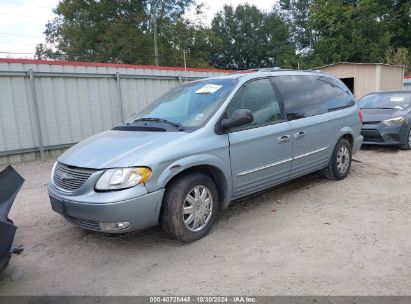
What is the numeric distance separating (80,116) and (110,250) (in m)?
6.45

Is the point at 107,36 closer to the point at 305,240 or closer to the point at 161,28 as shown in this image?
the point at 161,28

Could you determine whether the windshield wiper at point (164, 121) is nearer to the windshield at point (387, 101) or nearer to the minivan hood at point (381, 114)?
the minivan hood at point (381, 114)

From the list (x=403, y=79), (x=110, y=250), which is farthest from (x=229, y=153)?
(x=403, y=79)

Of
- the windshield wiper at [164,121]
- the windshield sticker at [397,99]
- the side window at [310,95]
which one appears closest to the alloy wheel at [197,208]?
the windshield wiper at [164,121]

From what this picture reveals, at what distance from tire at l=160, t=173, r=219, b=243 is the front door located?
41cm

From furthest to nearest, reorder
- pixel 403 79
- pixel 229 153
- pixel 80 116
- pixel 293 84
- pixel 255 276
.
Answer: pixel 403 79, pixel 80 116, pixel 293 84, pixel 229 153, pixel 255 276

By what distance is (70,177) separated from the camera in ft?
12.3

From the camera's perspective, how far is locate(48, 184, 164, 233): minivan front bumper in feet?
11.2

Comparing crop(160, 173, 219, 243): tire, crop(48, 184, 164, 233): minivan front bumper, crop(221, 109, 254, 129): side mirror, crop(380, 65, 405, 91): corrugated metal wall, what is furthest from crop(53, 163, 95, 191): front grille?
crop(380, 65, 405, 91): corrugated metal wall

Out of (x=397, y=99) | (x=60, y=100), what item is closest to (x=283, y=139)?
(x=397, y=99)

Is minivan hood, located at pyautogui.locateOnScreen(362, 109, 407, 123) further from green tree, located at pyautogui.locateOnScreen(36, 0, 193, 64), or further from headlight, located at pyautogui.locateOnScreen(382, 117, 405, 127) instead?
green tree, located at pyautogui.locateOnScreen(36, 0, 193, 64)

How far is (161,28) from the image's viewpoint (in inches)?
1547

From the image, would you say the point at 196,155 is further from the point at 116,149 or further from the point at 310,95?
the point at 310,95

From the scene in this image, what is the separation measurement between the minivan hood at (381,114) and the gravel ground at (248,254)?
3.71 m
